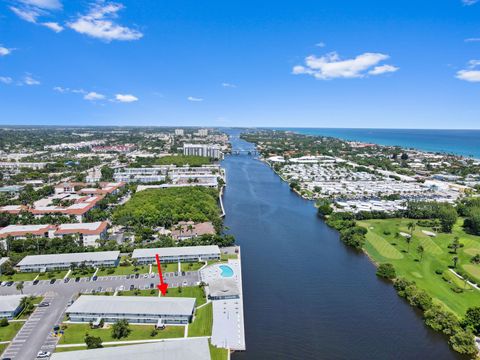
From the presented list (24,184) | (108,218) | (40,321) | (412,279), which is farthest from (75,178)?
(412,279)

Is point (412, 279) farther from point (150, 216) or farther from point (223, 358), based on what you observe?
point (150, 216)

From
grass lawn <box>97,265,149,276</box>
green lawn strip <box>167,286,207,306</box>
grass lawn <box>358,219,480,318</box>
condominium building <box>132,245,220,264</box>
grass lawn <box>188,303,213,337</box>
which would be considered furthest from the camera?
condominium building <box>132,245,220,264</box>

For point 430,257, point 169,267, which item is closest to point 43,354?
→ point 169,267

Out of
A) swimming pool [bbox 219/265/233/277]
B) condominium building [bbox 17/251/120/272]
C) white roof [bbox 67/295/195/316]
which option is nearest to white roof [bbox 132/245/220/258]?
swimming pool [bbox 219/265/233/277]

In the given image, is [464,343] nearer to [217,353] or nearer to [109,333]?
[217,353]

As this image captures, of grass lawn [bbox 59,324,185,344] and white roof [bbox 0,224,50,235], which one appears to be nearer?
grass lawn [bbox 59,324,185,344]

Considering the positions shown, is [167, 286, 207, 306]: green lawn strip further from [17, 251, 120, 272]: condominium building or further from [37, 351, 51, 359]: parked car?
[37, 351, 51, 359]: parked car

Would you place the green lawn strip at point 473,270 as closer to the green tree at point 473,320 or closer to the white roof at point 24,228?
the green tree at point 473,320
